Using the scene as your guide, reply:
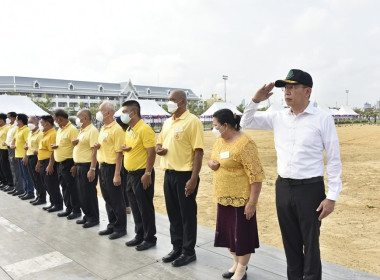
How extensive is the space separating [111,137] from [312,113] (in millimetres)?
2757

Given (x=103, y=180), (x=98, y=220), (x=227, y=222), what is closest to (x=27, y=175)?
(x=98, y=220)

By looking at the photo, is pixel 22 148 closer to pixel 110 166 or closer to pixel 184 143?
pixel 110 166

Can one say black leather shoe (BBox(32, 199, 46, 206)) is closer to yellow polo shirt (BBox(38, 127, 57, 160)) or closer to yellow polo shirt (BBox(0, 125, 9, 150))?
yellow polo shirt (BBox(38, 127, 57, 160))

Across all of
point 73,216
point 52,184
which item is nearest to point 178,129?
point 73,216

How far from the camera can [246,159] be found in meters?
2.67

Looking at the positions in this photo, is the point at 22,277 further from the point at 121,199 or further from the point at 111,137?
the point at 111,137

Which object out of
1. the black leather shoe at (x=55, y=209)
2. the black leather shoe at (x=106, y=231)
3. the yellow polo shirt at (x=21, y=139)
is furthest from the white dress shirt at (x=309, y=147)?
the yellow polo shirt at (x=21, y=139)

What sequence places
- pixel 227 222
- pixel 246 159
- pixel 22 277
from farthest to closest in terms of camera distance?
pixel 22 277 < pixel 227 222 < pixel 246 159

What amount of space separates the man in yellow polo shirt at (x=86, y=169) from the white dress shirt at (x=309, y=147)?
3.09 metres

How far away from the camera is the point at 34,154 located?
5.95 meters

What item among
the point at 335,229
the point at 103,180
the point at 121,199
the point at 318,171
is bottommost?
the point at 335,229

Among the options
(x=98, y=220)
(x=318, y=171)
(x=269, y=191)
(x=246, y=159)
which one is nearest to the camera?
(x=318, y=171)

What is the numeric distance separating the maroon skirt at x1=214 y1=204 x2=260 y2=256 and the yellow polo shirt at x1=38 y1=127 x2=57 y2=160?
382 cm

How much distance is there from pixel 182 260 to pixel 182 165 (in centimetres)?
100
